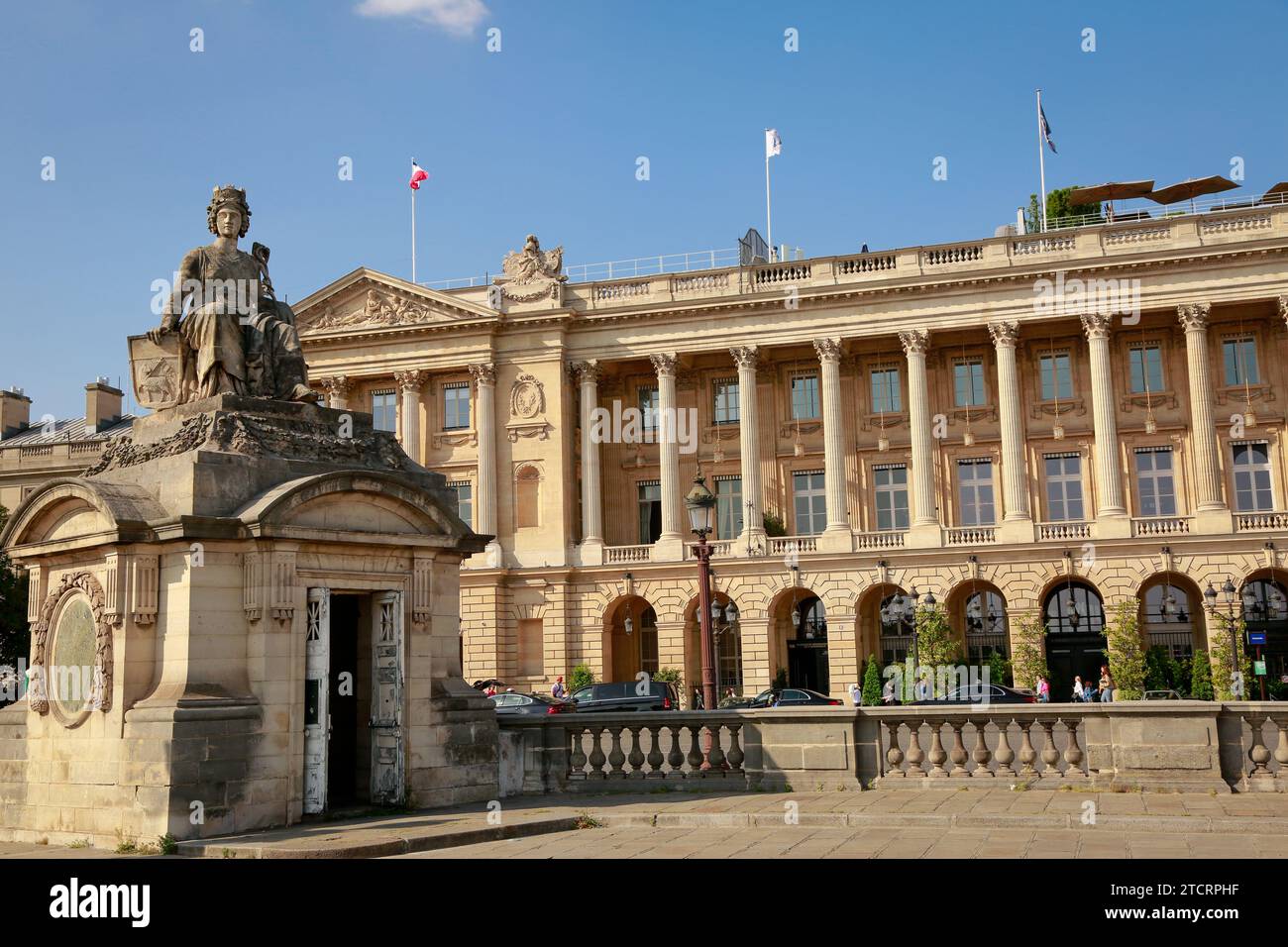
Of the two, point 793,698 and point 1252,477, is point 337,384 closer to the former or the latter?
point 793,698

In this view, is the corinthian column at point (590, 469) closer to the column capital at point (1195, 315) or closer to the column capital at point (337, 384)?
the column capital at point (337, 384)

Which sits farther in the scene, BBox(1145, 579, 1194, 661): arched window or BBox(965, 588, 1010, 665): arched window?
BBox(965, 588, 1010, 665): arched window

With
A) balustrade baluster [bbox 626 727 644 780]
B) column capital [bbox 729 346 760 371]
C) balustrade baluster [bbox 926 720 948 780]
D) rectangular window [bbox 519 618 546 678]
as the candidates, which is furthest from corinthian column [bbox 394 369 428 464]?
balustrade baluster [bbox 926 720 948 780]

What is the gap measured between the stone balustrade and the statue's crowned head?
20.7 ft

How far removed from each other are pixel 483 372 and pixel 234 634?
47711 mm

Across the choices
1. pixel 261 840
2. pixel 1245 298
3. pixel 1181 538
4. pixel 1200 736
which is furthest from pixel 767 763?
pixel 1245 298

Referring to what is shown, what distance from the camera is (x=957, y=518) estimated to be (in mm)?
57281

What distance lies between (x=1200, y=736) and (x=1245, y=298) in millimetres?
44148

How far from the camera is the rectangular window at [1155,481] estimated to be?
55069mm

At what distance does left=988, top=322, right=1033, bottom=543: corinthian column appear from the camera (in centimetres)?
5428

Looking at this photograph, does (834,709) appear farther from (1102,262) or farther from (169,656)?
(1102,262)

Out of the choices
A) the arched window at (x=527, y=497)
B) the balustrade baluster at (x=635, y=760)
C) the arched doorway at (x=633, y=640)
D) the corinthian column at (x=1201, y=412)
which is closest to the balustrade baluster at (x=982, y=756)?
the balustrade baluster at (x=635, y=760)

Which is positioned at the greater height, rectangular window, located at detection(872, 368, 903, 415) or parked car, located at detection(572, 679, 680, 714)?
rectangular window, located at detection(872, 368, 903, 415)

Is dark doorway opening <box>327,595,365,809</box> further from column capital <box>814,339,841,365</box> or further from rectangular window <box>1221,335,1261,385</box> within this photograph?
rectangular window <box>1221,335,1261,385</box>
